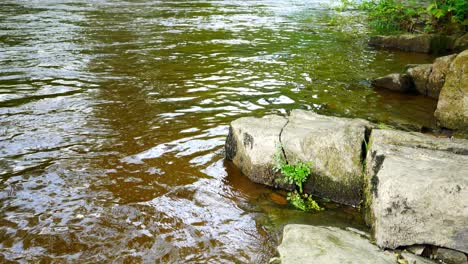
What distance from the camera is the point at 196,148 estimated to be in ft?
20.5

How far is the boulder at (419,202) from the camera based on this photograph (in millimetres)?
3602

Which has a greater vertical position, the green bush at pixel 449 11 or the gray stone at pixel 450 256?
the green bush at pixel 449 11

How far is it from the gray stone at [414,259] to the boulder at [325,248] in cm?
10

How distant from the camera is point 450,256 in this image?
3.55 m

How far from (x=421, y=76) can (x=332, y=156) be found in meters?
5.60

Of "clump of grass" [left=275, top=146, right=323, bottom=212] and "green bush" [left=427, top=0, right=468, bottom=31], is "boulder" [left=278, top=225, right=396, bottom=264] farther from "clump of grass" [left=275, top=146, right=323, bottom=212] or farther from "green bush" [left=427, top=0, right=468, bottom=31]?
"green bush" [left=427, top=0, right=468, bottom=31]

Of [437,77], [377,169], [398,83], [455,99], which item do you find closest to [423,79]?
[437,77]

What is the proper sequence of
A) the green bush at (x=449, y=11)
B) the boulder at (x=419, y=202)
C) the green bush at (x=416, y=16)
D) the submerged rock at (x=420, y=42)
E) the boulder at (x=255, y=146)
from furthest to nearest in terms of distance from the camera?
1. the submerged rock at (x=420, y=42)
2. the green bush at (x=416, y=16)
3. the green bush at (x=449, y=11)
4. the boulder at (x=255, y=146)
5. the boulder at (x=419, y=202)

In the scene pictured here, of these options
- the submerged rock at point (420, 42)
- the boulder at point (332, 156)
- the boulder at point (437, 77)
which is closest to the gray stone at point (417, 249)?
the boulder at point (332, 156)

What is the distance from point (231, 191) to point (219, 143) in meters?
1.46

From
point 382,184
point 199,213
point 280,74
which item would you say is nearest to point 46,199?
point 199,213

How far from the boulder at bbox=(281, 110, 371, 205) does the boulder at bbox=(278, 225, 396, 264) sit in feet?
3.12

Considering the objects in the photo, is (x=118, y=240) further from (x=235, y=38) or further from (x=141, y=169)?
(x=235, y=38)

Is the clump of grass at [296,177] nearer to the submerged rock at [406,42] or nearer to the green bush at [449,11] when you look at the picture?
the green bush at [449,11]
